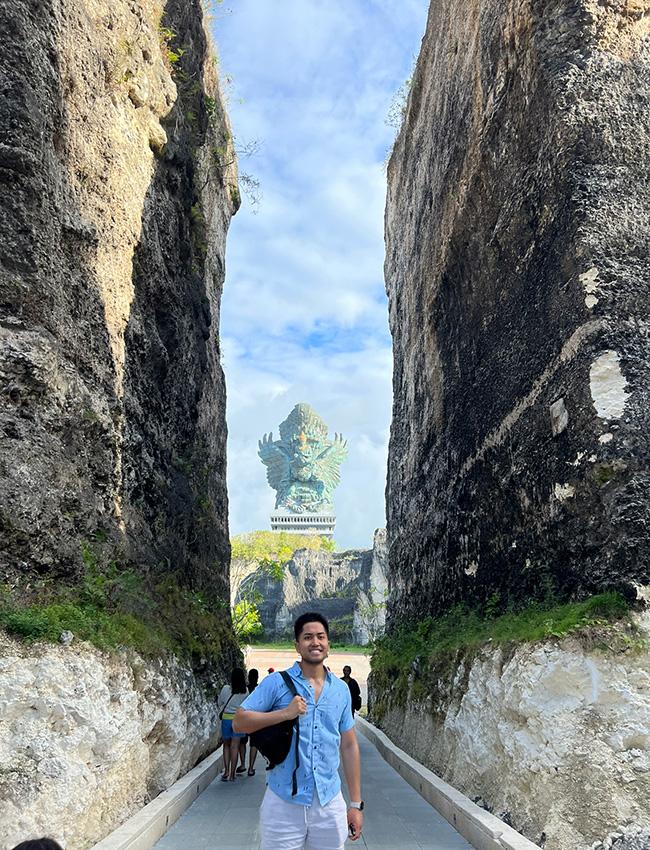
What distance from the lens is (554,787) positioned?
519 cm

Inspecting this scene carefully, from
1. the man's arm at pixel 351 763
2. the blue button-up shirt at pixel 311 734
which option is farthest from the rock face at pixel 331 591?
the blue button-up shirt at pixel 311 734

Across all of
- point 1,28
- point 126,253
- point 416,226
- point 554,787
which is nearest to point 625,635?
point 554,787

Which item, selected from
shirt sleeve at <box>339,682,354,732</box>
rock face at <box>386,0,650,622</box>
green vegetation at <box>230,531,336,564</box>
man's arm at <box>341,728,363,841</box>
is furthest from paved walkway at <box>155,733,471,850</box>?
green vegetation at <box>230,531,336,564</box>

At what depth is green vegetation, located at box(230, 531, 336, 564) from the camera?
171ft

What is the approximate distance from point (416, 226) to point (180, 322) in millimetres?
5614

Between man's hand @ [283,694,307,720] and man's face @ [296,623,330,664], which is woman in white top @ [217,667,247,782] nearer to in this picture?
man's face @ [296,623,330,664]

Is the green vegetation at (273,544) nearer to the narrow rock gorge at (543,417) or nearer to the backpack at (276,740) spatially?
the narrow rock gorge at (543,417)

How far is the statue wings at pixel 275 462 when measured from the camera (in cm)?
8681

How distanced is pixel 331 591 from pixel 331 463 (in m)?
36.6

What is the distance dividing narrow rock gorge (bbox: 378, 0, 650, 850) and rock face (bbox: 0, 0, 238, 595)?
4045 mm

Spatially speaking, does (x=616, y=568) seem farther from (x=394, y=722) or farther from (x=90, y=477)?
(x=394, y=722)

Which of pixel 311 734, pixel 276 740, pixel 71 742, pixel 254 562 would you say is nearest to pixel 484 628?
pixel 71 742

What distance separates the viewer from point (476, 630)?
800 cm

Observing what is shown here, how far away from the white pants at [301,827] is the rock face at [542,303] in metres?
3.57
